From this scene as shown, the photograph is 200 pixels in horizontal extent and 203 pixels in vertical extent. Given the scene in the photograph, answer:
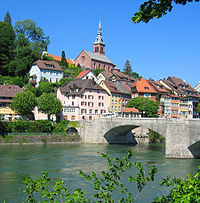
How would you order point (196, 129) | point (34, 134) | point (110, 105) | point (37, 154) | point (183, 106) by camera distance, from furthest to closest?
point (183, 106)
point (110, 105)
point (34, 134)
point (37, 154)
point (196, 129)

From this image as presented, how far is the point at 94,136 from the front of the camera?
63906 mm

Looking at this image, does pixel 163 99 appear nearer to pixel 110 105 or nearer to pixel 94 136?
pixel 110 105

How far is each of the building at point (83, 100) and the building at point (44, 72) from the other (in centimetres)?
1350

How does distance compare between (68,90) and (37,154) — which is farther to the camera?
(68,90)

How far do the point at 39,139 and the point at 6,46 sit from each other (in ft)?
172

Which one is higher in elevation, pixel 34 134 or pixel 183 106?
pixel 183 106

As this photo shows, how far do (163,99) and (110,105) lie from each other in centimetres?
1783

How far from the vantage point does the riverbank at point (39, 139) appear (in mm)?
58275

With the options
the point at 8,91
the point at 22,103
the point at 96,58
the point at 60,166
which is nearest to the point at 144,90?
the point at 22,103

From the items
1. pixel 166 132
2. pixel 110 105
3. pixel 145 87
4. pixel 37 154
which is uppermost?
pixel 145 87

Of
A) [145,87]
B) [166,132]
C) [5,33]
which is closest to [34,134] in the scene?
[166,132]

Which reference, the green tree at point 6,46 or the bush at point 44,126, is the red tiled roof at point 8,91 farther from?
the green tree at point 6,46

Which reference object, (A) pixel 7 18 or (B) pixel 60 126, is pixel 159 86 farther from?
(A) pixel 7 18

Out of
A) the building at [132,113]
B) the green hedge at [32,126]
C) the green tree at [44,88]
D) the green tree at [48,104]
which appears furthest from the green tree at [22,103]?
the building at [132,113]
